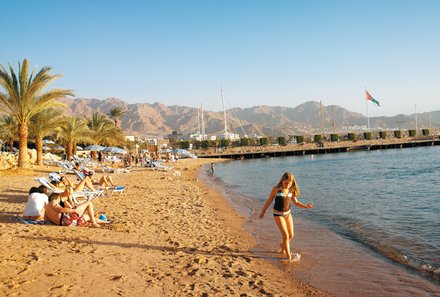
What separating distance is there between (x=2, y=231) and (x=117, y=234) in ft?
6.77

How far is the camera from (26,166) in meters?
19.3

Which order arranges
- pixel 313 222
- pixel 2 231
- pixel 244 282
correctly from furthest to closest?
pixel 313 222
pixel 2 231
pixel 244 282

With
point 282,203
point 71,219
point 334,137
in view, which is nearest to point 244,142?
point 334,137

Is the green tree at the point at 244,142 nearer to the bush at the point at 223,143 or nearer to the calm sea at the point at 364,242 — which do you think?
the bush at the point at 223,143

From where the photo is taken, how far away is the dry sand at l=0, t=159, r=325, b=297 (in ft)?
14.4

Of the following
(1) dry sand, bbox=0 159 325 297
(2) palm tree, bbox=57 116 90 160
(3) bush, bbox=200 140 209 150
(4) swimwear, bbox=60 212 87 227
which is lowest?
(1) dry sand, bbox=0 159 325 297

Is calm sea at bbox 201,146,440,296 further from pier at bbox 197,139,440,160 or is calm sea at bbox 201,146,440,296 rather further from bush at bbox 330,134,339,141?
bush at bbox 330,134,339,141

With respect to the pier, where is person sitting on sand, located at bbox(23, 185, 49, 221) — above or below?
above

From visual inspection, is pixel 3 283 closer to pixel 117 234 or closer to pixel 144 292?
pixel 144 292

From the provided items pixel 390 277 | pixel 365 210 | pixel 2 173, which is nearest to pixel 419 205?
pixel 365 210

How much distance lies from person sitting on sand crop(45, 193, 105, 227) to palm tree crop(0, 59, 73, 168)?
13658 millimetres

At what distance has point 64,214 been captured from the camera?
23.2ft

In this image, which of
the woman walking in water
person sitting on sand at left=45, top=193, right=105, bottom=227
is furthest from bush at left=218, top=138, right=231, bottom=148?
the woman walking in water

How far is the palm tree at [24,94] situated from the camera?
18469 millimetres
